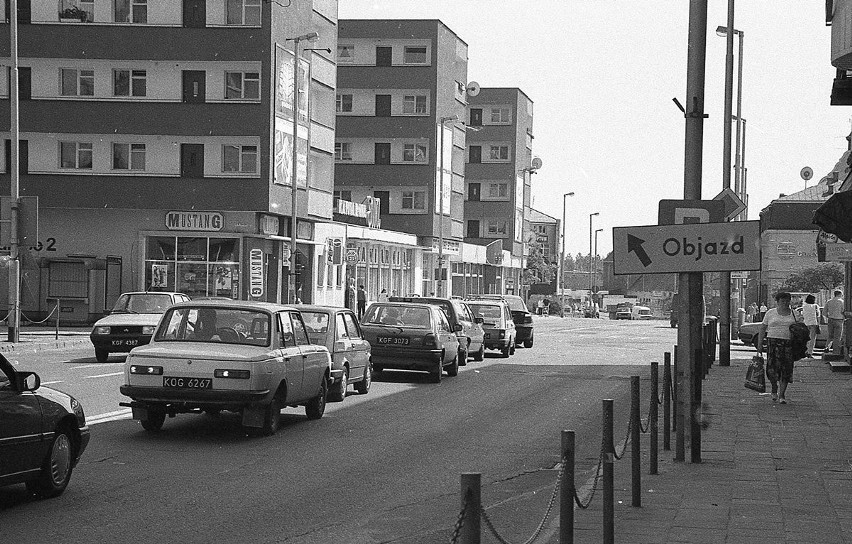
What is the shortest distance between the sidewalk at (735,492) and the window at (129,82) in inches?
1356

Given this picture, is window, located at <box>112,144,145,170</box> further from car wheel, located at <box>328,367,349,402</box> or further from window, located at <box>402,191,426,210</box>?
car wheel, located at <box>328,367,349,402</box>

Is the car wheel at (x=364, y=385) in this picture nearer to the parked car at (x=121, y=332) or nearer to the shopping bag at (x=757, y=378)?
the shopping bag at (x=757, y=378)

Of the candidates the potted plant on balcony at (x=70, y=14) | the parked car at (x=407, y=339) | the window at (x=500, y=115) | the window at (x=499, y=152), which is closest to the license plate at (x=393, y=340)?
the parked car at (x=407, y=339)

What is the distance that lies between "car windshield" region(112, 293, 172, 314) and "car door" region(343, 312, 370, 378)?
865 centimetres

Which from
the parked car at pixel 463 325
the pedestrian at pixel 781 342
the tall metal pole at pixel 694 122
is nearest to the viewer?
the tall metal pole at pixel 694 122

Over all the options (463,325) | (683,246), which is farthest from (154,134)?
(683,246)

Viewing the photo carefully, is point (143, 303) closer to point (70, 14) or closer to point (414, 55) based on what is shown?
point (70, 14)

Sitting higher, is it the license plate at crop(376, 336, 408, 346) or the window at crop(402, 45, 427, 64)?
the window at crop(402, 45, 427, 64)

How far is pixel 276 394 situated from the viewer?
1473cm

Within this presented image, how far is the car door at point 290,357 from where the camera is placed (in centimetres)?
1488

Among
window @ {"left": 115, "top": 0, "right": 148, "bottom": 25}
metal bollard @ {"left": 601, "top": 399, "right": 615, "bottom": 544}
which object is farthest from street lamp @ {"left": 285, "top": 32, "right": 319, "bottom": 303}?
metal bollard @ {"left": 601, "top": 399, "right": 615, "bottom": 544}

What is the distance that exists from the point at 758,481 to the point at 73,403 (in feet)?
19.2

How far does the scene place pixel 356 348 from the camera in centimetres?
2008

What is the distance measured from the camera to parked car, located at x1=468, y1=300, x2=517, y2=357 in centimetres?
3556
